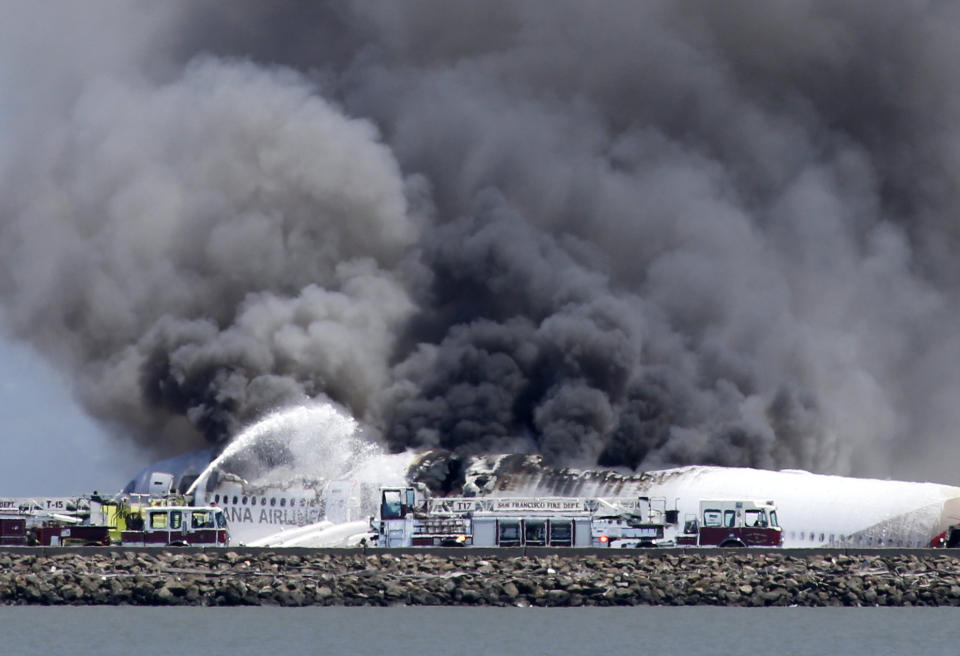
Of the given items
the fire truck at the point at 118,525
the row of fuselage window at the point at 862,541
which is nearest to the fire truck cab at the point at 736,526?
the row of fuselage window at the point at 862,541

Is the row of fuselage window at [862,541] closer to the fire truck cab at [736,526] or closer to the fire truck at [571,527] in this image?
the fire truck cab at [736,526]

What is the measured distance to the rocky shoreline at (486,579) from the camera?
70.6 meters

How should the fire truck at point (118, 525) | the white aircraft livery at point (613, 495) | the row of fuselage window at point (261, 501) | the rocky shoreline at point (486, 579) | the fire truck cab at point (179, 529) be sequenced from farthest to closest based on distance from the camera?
the row of fuselage window at point (261, 501) < the fire truck at point (118, 525) < the fire truck cab at point (179, 529) < the white aircraft livery at point (613, 495) < the rocky shoreline at point (486, 579)

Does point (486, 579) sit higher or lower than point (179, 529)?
lower

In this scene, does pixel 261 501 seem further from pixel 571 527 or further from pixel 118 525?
pixel 571 527

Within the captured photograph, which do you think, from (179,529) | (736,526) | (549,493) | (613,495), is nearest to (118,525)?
(179,529)

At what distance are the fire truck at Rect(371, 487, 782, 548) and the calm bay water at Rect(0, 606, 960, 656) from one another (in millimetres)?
8626

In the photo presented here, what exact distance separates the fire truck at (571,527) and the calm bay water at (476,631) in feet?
28.3

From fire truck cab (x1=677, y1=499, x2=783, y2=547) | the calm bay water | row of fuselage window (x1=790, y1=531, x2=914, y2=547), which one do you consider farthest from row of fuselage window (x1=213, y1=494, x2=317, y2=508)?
row of fuselage window (x1=790, y1=531, x2=914, y2=547)

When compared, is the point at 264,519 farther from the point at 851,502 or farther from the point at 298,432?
the point at 851,502

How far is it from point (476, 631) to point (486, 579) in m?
7.17

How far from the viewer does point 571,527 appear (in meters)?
78.7

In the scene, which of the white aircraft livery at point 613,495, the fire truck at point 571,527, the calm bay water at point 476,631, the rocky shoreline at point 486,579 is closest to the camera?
the calm bay water at point 476,631

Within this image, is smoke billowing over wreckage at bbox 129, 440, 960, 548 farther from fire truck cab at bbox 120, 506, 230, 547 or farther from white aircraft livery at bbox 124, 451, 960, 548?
fire truck cab at bbox 120, 506, 230, 547
